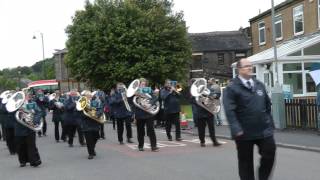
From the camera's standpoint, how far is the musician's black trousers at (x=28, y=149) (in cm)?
1326

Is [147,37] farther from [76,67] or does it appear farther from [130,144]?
[130,144]

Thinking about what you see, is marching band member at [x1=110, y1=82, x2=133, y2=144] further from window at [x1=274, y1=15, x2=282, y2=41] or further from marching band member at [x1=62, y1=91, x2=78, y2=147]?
window at [x1=274, y1=15, x2=282, y2=41]

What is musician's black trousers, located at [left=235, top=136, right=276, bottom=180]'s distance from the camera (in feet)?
26.3

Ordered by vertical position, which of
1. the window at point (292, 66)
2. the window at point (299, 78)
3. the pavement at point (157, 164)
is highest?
the window at point (292, 66)

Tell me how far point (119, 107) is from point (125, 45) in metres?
22.9

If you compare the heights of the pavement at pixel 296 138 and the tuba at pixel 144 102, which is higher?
the tuba at pixel 144 102

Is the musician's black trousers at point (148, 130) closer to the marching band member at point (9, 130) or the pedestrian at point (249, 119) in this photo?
the marching band member at point (9, 130)

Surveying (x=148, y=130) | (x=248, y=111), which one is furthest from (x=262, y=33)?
(x=248, y=111)

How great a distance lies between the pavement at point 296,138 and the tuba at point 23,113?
635cm

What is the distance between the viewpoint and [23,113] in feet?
44.3

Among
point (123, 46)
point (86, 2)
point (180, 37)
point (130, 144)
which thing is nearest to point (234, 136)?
point (130, 144)

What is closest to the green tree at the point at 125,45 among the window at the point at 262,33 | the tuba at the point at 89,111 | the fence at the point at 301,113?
the window at the point at 262,33

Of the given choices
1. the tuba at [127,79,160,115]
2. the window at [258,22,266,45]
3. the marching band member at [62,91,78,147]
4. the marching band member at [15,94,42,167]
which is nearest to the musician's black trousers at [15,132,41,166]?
the marching band member at [15,94,42,167]

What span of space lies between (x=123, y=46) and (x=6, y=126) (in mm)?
23556
